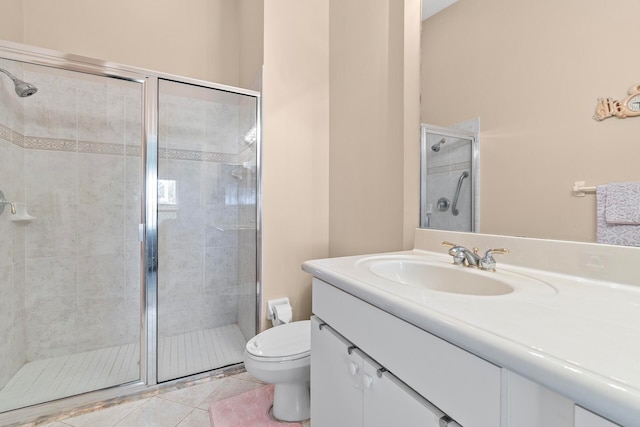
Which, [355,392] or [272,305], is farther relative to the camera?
[272,305]

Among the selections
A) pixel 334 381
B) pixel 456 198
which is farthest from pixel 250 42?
pixel 334 381

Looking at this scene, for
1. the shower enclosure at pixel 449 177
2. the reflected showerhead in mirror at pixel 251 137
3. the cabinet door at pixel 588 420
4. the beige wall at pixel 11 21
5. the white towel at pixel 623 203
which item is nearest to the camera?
the cabinet door at pixel 588 420

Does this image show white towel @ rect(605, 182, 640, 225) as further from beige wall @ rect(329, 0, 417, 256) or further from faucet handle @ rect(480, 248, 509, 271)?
beige wall @ rect(329, 0, 417, 256)

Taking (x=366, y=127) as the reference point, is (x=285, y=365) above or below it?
below

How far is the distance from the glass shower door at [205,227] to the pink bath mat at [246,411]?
37 cm

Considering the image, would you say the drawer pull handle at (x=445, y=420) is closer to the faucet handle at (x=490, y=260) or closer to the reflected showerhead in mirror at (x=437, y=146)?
the faucet handle at (x=490, y=260)

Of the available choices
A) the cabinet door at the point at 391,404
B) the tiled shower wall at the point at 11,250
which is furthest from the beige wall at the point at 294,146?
the tiled shower wall at the point at 11,250

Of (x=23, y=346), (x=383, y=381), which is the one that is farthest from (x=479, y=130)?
(x=23, y=346)

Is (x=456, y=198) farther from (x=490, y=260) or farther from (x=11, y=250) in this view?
(x=11, y=250)

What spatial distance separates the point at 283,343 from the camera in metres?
1.43

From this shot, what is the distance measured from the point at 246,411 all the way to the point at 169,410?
40 centimetres

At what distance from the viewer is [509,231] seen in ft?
3.54

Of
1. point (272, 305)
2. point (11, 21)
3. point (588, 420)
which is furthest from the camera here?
point (272, 305)

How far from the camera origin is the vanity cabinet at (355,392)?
0.65 m
